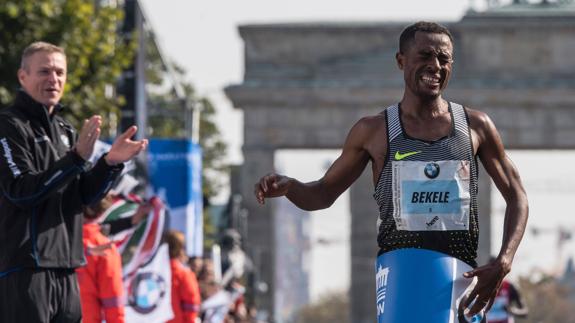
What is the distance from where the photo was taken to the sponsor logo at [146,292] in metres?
14.2

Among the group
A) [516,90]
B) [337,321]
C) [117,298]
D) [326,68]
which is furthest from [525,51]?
[337,321]

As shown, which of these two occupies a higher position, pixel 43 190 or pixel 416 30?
pixel 416 30

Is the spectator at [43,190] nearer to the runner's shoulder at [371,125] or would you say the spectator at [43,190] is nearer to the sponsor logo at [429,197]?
the runner's shoulder at [371,125]

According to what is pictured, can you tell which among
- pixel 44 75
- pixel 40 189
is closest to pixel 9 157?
pixel 40 189

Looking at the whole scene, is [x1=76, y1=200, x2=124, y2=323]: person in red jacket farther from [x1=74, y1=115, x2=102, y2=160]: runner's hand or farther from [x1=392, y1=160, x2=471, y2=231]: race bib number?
[x1=392, y1=160, x2=471, y2=231]: race bib number

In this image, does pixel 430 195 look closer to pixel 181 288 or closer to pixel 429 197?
pixel 429 197

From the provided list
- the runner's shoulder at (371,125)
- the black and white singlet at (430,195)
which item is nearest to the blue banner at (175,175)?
the runner's shoulder at (371,125)

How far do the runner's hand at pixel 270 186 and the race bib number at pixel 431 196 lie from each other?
463mm

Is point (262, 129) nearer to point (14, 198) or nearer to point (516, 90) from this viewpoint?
point (516, 90)

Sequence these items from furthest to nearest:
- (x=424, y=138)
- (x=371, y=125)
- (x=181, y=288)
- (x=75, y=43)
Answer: (x=75, y=43) < (x=181, y=288) < (x=371, y=125) < (x=424, y=138)

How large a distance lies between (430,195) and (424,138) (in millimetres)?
237

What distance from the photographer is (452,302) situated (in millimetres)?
7188

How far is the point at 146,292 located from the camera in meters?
14.3

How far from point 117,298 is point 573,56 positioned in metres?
38.3
